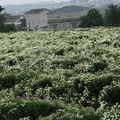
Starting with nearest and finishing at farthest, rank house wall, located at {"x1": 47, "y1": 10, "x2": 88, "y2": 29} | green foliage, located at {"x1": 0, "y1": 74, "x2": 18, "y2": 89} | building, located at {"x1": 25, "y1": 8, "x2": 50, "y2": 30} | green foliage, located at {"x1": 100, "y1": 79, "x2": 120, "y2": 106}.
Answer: green foliage, located at {"x1": 100, "y1": 79, "x2": 120, "y2": 106} < green foliage, located at {"x1": 0, "y1": 74, "x2": 18, "y2": 89} < house wall, located at {"x1": 47, "y1": 10, "x2": 88, "y2": 29} < building, located at {"x1": 25, "y1": 8, "x2": 50, "y2": 30}

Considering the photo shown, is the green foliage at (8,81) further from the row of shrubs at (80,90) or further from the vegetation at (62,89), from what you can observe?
the row of shrubs at (80,90)

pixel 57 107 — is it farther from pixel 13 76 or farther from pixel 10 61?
pixel 10 61

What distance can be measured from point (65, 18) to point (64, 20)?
7330 mm

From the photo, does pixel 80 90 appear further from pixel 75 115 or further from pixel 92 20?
pixel 92 20

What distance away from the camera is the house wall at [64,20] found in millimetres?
102438

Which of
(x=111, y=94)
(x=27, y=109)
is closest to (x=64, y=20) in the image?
(x=111, y=94)

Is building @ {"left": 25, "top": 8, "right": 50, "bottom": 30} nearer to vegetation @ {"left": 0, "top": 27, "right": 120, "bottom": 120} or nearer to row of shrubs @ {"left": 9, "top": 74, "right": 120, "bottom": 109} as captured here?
vegetation @ {"left": 0, "top": 27, "right": 120, "bottom": 120}

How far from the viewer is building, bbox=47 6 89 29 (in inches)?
4048

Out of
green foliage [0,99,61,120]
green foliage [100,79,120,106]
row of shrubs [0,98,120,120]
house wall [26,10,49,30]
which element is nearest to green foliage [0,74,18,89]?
row of shrubs [0,98,120,120]

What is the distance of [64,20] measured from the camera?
10594cm

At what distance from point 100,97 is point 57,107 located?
5.75 feet

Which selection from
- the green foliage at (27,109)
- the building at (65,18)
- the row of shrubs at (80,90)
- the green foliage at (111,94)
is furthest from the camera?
the building at (65,18)

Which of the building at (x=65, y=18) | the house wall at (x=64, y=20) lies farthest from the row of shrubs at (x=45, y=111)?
the building at (x=65, y=18)

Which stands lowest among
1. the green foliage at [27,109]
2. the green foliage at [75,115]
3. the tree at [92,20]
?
the green foliage at [27,109]
